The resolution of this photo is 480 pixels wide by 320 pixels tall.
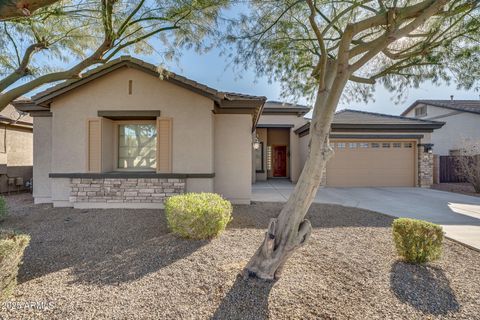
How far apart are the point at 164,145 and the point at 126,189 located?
6.11 feet

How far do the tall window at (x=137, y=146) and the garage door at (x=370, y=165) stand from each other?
9482 millimetres

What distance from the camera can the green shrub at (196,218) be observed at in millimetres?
4637

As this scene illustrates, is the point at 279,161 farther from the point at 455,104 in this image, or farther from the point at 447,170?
the point at 455,104

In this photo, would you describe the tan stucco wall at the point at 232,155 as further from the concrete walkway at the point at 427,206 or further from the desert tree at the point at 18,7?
the desert tree at the point at 18,7

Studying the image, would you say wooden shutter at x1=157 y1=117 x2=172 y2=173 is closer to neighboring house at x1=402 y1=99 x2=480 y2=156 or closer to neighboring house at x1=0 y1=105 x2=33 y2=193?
neighboring house at x1=0 y1=105 x2=33 y2=193

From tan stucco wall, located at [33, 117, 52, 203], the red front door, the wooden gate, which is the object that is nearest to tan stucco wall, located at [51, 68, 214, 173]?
tan stucco wall, located at [33, 117, 52, 203]

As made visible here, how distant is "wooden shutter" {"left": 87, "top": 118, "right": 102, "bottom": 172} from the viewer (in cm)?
734

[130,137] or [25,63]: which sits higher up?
[25,63]

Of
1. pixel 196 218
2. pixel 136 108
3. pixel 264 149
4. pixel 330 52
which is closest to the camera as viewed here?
pixel 196 218

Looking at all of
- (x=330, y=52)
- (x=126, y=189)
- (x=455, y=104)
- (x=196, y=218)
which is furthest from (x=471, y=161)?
(x=126, y=189)

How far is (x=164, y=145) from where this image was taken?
7.43 metres

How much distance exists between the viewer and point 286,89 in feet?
22.4

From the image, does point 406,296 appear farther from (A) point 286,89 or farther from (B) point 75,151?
(B) point 75,151

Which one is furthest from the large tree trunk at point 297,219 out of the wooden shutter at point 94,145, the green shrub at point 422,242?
the wooden shutter at point 94,145
